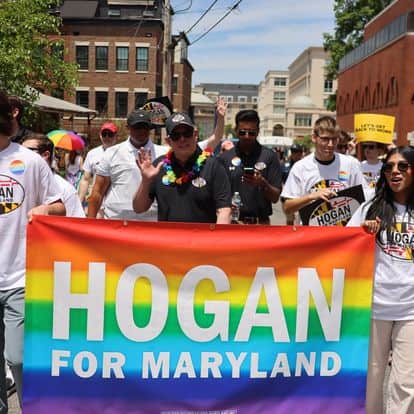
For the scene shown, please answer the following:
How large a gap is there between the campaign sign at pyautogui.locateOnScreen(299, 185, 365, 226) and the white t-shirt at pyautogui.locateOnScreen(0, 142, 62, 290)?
2.07 m

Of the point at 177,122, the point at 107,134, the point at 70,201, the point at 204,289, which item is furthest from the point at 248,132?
the point at 107,134

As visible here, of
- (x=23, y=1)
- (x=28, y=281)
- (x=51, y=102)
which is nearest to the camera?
(x=28, y=281)

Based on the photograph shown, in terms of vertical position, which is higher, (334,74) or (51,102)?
(334,74)

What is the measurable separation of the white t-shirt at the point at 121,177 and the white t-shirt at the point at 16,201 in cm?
186

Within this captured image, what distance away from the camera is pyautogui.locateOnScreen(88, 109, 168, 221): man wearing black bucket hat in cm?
538

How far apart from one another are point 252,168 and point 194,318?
207cm

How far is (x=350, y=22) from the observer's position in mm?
52156

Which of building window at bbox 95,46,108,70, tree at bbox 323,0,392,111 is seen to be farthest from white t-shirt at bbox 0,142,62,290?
tree at bbox 323,0,392,111

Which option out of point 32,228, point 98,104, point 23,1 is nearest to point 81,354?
point 32,228

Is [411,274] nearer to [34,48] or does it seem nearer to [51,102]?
[34,48]

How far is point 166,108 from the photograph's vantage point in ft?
20.8

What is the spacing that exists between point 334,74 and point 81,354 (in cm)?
6093

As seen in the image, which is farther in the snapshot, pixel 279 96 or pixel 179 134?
pixel 279 96

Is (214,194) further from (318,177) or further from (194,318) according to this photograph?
(318,177)
